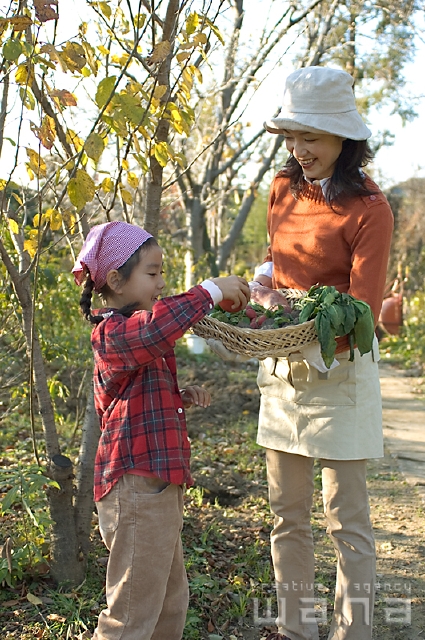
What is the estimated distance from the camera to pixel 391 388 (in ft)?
27.6

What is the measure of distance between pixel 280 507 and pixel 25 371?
5.85 feet

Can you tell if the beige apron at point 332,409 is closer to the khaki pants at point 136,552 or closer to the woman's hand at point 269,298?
the woman's hand at point 269,298

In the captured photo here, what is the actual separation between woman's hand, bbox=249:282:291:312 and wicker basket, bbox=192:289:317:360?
0.20 meters

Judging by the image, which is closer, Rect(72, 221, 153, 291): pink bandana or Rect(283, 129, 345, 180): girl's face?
Rect(72, 221, 153, 291): pink bandana

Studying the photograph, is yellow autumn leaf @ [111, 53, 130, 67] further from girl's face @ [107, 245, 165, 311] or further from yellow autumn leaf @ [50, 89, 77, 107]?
girl's face @ [107, 245, 165, 311]

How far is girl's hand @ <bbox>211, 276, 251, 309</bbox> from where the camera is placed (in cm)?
203

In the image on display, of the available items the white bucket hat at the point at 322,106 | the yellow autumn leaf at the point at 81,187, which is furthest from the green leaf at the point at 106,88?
the white bucket hat at the point at 322,106

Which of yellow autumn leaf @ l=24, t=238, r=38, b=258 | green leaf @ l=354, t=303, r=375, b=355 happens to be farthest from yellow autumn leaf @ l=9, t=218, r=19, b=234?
green leaf @ l=354, t=303, r=375, b=355

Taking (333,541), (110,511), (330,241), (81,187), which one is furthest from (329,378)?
(81,187)

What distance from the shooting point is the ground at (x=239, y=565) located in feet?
8.78

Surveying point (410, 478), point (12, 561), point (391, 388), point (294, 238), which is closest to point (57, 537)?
point (12, 561)

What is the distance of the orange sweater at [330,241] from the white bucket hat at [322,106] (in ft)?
0.67

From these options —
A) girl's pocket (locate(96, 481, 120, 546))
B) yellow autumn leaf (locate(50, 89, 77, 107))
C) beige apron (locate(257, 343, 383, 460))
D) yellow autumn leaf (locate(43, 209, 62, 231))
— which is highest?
yellow autumn leaf (locate(50, 89, 77, 107))

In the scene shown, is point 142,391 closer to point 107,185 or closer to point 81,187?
point 81,187
